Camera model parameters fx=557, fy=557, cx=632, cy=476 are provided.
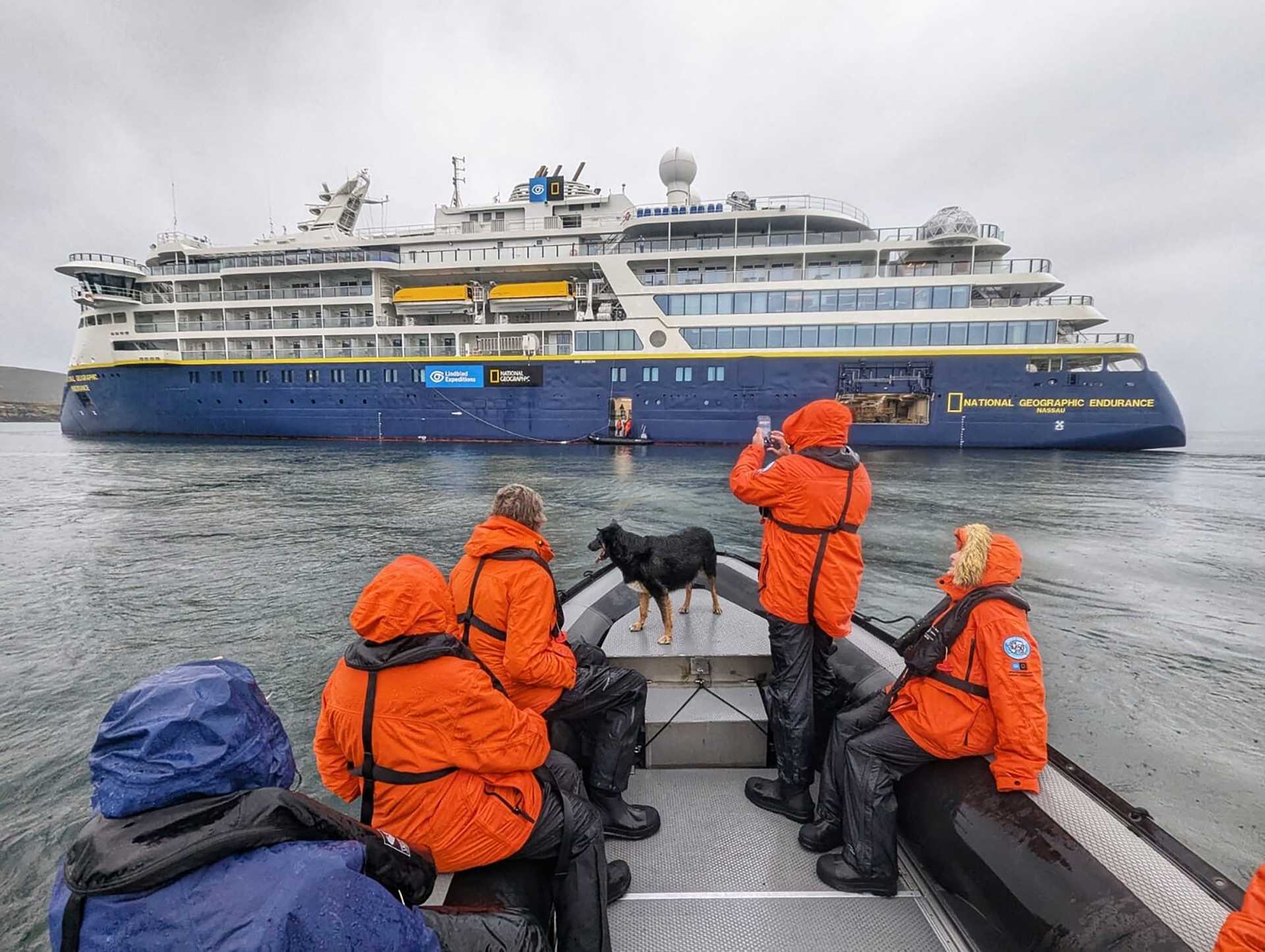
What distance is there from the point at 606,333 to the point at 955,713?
2758cm

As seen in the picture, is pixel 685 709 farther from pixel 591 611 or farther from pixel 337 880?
pixel 337 880

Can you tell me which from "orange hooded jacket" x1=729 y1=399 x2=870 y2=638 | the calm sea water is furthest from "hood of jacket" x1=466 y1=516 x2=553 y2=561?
the calm sea water

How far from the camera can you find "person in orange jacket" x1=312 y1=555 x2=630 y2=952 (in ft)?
5.10

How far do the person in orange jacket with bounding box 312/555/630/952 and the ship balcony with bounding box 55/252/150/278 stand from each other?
4392 cm

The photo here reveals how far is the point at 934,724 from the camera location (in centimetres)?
213

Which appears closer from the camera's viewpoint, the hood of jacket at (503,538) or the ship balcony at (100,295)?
the hood of jacket at (503,538)

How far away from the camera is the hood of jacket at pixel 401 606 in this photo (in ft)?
4.99

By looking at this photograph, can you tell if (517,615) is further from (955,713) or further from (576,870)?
(955,713)

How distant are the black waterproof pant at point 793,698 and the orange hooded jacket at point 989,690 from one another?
48 cm

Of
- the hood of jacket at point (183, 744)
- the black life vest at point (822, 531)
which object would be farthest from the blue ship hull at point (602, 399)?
the hood of jacket at point (183, 744)

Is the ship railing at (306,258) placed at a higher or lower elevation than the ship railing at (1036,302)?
higher

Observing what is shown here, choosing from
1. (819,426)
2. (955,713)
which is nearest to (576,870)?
(955,713)

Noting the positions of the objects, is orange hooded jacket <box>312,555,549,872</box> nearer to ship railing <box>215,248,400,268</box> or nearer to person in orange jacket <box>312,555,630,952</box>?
person in orange jacket <box>312,555,630,952</box>

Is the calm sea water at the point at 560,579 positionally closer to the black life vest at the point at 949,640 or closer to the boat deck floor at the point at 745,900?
the boat deck floor at the point at 745,900
